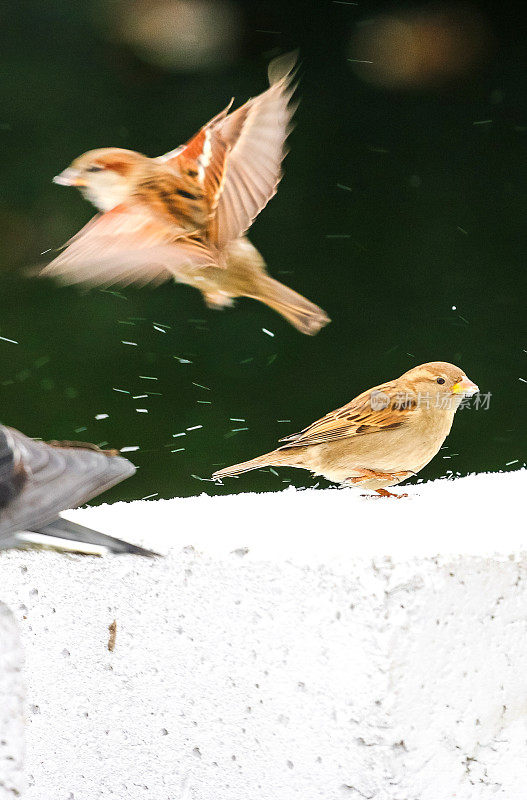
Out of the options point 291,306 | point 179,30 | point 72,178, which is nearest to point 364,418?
point 291,306

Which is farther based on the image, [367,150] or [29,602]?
[367,150]

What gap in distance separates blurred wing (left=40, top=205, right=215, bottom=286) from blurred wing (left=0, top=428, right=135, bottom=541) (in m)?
0.48

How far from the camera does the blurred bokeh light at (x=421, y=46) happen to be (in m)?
2.01

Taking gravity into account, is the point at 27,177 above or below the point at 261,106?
below

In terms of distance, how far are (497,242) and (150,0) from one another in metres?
0.84

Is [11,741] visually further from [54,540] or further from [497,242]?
[497,242]

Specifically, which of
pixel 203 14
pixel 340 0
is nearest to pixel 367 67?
pixel 340 0

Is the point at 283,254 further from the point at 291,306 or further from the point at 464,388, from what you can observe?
the point at 464,388

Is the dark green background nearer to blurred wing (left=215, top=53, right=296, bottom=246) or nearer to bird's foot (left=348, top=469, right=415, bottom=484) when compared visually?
blurred wing (left=215, top=53, right=296, bottom=246)

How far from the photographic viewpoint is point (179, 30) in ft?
6.41

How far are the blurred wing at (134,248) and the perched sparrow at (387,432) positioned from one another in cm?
39

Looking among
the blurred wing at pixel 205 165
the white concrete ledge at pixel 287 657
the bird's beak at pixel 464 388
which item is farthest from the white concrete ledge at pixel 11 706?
the blurred wing at pixel 205 165

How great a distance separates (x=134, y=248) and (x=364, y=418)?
18.8 inches

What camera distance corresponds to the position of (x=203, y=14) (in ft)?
6.31
